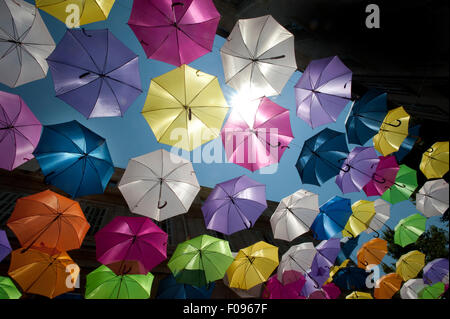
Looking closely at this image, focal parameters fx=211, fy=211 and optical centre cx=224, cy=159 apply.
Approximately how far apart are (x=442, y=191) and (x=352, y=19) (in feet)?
19.3

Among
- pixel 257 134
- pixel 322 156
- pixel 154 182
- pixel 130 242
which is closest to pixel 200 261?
pixel 130 242

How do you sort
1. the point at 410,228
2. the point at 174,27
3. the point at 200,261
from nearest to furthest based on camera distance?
the point at 174,27, the point at 200,261, the point at 410,228

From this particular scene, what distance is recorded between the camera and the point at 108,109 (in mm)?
4973

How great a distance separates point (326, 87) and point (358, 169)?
8.38 ft

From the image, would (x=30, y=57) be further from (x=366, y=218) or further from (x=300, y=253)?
(x=366, y=218)

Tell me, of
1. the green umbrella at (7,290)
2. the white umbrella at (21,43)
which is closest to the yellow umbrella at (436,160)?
the white umbrella at (21,43)

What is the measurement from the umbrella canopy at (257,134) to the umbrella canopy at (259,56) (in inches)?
21.4

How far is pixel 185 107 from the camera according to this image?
486 cm

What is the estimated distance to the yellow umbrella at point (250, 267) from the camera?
655 centimetres

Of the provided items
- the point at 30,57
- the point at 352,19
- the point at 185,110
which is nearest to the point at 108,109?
the point at 185,110

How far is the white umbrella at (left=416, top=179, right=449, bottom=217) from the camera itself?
6.50 metres

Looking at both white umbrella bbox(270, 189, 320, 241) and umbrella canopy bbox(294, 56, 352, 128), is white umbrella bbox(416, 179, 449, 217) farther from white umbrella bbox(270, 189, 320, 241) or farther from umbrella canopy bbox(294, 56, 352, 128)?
umbrella canopy bbox(294, 56, 352, 128)

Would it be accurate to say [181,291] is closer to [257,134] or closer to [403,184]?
[257,134]

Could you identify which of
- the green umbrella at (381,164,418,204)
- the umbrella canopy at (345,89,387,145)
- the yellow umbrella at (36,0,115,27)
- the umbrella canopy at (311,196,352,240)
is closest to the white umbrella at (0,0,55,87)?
the yellow umbrella at (36,0,115,27)
